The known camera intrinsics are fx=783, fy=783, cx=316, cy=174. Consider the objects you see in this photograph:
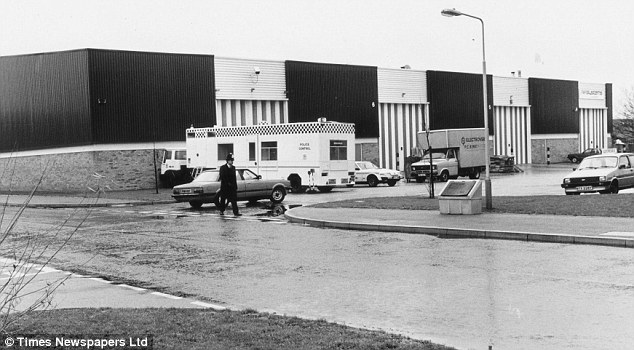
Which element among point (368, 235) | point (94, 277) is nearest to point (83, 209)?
point (368, 235)

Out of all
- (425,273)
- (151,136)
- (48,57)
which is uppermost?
(48,57)

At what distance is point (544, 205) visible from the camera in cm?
2158

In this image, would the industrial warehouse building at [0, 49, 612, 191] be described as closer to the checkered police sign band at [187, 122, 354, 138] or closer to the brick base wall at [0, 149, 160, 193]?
the brick base wall at [0, 149, 160, 193]

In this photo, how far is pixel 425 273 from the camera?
11.6 meters

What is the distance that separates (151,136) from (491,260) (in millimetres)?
36242

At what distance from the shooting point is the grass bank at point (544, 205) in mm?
19547

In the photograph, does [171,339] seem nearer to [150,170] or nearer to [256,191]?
[256,191]

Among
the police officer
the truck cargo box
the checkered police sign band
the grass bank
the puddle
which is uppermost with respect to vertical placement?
the checkered police sign band

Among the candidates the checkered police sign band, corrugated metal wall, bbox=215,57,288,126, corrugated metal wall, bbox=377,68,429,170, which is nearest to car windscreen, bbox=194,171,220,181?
the checkered police sign band

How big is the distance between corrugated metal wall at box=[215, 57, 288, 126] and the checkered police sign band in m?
10.8

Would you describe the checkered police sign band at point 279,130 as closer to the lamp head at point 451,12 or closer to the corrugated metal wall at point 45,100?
the corrugated metal wall at point 45,100

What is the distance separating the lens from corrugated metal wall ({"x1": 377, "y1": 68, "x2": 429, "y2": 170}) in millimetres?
60719

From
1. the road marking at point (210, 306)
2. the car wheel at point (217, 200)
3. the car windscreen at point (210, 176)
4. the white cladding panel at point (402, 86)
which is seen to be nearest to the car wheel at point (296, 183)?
the car windscreen at point (210, 176)

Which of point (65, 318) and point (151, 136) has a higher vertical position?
point (151, 136)
